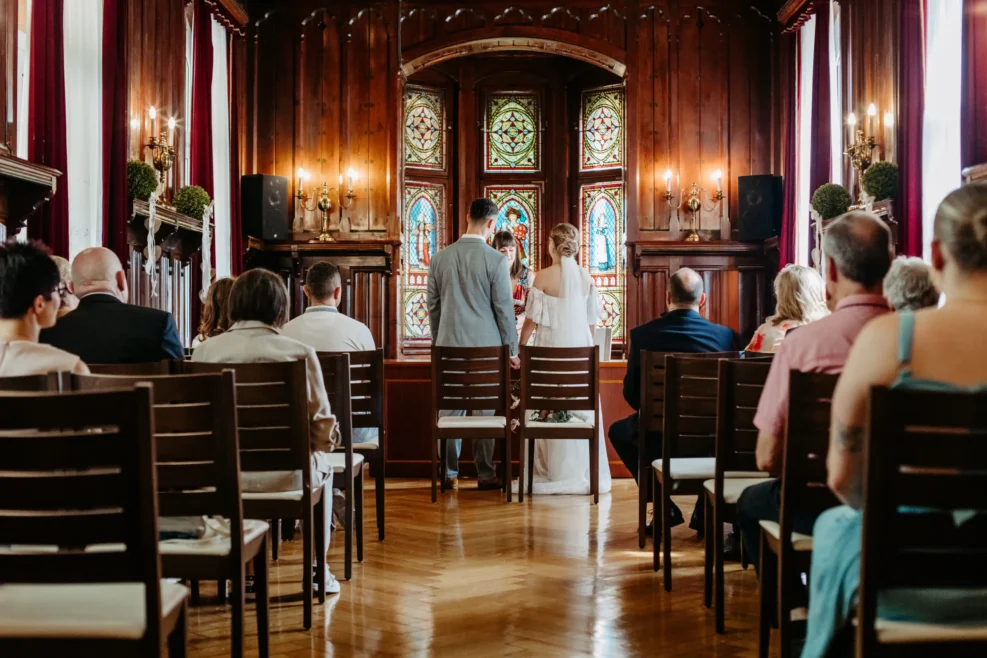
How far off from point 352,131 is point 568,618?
24.0ft

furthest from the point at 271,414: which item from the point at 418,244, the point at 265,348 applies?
the point at 418,244

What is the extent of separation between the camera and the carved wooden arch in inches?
388

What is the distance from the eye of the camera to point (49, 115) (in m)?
5.62

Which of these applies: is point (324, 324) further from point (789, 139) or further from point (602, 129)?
point (602, 129)

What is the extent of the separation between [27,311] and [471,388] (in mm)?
3443

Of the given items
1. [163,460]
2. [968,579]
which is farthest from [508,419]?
[968,579]

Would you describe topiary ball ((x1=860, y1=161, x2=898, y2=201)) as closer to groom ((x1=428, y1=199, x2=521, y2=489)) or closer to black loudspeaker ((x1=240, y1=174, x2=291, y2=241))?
groom ((x1=428, y1=199, x2=521, y2=489))

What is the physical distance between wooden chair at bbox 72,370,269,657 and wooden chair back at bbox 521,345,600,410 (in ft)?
10.2

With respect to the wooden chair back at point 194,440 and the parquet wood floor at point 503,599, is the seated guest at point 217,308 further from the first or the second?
the wooden chair back at point 194,440

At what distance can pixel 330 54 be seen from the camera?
32.6ft

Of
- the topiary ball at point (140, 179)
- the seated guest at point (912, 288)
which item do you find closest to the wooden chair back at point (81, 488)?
the seated guest at point (912, 288)

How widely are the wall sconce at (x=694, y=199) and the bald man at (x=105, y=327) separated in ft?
22.7

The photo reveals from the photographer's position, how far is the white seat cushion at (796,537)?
7.89ft

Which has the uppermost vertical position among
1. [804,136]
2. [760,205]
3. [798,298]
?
[804,136]
